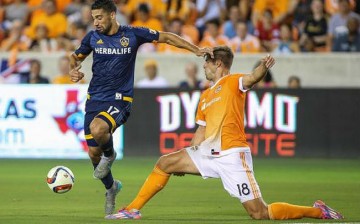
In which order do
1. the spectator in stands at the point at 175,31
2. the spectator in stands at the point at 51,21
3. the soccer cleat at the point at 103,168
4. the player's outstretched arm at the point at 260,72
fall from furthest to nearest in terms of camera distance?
the spectator in stands at the point at 51,21, the spectator in stands at the point at 175,31, the soccer cleat at the point at 103,168, the player's outstretched arm at the point at 260,72

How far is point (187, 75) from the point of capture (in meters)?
20.2

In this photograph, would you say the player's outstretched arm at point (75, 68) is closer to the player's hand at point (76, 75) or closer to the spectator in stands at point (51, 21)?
the player's hand at point (76, 75)

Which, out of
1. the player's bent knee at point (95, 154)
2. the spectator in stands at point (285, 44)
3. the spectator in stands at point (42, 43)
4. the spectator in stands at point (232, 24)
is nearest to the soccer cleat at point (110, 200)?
the player's bent knee at point (95, 154)

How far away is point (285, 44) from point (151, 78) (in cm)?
292

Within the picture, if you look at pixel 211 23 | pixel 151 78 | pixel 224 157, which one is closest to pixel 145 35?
pixel 224 157

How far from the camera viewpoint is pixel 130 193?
13.2 meters

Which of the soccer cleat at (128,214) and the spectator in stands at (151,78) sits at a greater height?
the spectator in stands at (151,78)

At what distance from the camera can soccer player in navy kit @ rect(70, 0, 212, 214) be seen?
1079 centimetres

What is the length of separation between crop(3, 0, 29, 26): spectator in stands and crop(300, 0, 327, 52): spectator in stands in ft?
20.5

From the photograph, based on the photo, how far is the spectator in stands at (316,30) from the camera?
820 inches

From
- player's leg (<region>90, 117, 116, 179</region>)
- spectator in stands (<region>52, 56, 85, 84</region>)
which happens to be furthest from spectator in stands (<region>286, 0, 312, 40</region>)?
player's leg (<region>90, 117, 116, 179</region>)

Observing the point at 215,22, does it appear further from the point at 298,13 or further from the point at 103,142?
the point at 103,142

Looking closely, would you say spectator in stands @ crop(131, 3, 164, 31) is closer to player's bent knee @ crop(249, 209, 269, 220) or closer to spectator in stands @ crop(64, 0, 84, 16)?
spectator in stands @ crop(64, 0, 84, 16)

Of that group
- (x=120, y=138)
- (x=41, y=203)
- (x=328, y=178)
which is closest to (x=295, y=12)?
(x=120, y=138)
